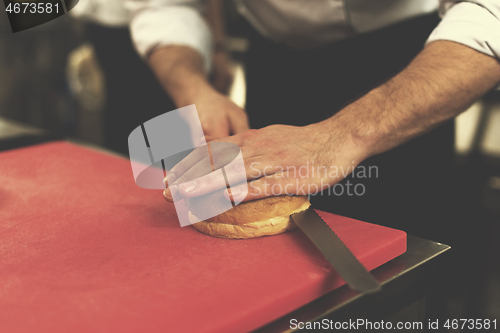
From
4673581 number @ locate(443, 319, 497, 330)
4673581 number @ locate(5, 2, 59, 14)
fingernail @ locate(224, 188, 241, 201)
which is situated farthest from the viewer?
4673581 number @ locate(443, 319, 497, 330)

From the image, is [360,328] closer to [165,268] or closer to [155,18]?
[165,268]

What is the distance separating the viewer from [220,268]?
1.80 feet

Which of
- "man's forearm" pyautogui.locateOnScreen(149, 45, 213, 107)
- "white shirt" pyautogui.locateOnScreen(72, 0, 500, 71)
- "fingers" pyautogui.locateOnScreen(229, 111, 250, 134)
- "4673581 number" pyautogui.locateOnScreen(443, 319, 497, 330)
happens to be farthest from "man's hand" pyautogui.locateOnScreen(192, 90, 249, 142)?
"4673581 number" pyautogui.locateOnScreen(443, 319, 497, 330)

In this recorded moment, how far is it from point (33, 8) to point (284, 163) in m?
0.65

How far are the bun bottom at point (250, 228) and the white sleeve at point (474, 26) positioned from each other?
469 millimetres

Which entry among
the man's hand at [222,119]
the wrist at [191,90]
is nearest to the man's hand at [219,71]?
the wrist at [191,90]

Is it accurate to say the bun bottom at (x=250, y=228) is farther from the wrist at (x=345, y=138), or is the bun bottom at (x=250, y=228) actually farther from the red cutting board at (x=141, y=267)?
the wrist at (x=345, y=138)

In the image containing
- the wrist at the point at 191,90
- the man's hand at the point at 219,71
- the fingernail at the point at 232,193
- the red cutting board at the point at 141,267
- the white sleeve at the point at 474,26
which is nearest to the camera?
the red cutting board at the point at 141,267

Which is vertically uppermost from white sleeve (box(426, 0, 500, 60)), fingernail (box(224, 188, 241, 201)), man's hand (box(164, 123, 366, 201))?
white sleeve (box(426, 0, 500, 60))

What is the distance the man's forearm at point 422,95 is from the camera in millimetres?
758

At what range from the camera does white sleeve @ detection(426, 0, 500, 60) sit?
29.6 inches

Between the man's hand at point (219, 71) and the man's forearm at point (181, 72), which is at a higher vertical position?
the man's forearm at point (181, 72)

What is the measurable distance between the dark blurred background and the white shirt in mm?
458

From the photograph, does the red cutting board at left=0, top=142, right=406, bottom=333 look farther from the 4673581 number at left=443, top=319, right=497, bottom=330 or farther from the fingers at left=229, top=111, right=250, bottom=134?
the 4673581 number at left=443, top=319, right=497, bottom=330
